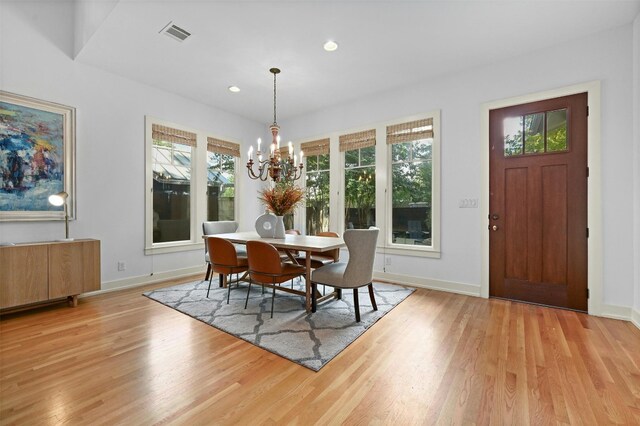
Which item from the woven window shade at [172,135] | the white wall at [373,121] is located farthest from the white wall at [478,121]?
the woven window shade at [172,135]

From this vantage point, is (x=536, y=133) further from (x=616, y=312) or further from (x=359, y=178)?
(x=359, y=178)

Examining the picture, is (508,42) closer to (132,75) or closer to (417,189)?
(417,189)

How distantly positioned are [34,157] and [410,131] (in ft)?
15.3

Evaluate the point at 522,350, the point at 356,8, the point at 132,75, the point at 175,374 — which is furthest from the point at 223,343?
the point at 132,75

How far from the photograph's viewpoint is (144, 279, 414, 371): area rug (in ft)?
7.50

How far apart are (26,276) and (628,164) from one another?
6059 millimetres

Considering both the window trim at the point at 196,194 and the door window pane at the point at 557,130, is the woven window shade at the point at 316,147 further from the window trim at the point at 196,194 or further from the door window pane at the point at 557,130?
the door window pane at the point at 557,130

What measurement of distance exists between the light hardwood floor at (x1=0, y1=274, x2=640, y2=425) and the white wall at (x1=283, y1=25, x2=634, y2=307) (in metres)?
0.95

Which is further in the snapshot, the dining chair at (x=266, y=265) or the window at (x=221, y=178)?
the window at (x=221, y=178)

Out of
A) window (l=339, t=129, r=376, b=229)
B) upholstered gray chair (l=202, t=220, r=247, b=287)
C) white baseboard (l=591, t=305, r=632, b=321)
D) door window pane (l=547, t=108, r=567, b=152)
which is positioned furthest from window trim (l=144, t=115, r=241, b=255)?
white baseboard (l=591, t=305, r=632, b=321)

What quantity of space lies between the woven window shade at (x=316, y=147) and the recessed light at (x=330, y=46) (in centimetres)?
195

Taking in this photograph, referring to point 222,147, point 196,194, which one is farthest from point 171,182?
point 222,147

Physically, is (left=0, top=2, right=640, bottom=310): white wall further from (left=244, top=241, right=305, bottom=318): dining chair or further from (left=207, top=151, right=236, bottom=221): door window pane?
(left=244, top=241, right=305, bottom=318): dining chair

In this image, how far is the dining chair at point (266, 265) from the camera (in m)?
2.82
